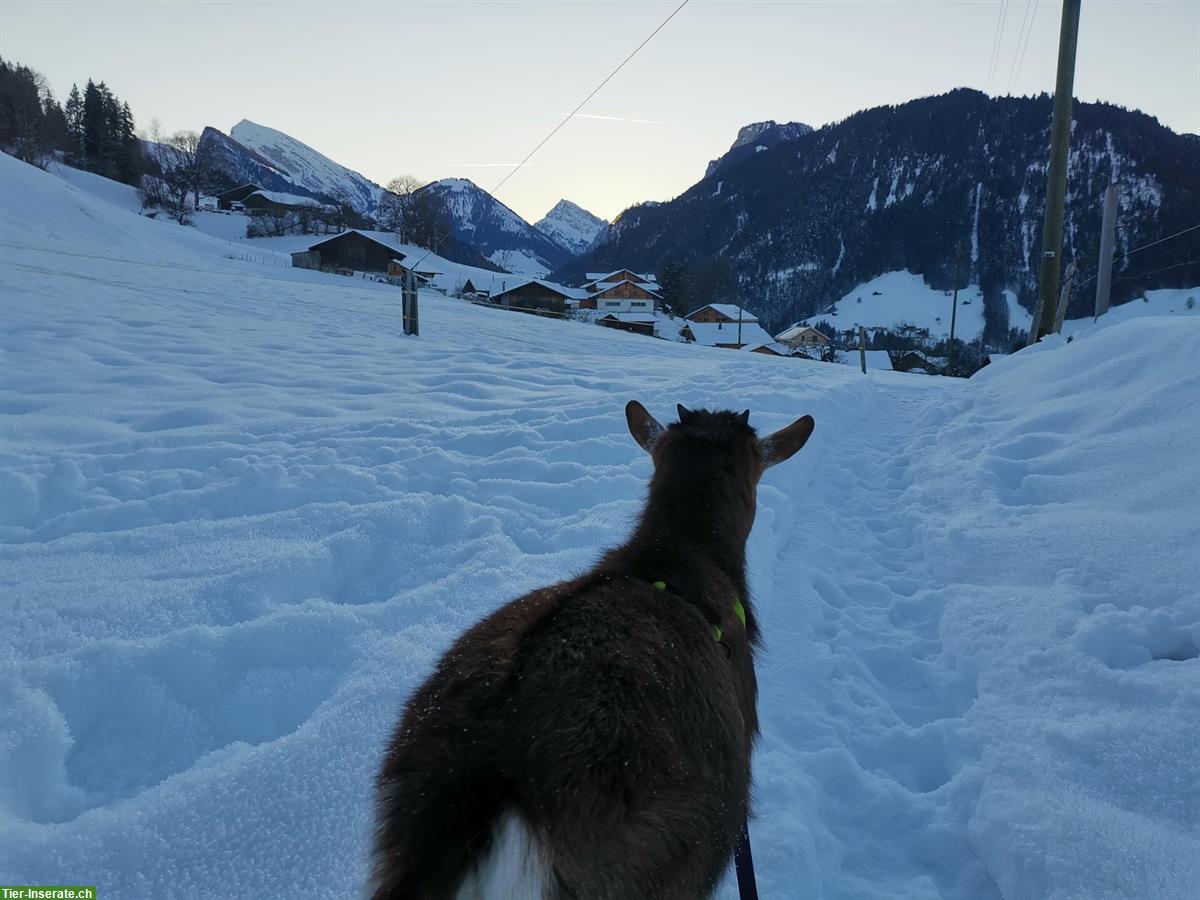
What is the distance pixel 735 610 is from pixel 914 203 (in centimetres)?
18368

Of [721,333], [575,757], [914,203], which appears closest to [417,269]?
[721,333]

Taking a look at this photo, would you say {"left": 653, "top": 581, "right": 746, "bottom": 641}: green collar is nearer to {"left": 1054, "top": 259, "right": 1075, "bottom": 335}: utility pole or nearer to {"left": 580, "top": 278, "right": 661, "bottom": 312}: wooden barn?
{"left": 1054, "top": 259, "right": 1075, "bottom": 335}: utility pole

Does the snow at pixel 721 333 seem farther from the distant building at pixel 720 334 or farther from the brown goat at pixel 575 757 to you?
the brown goat at pixel 575 757

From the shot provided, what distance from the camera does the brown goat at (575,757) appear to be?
3.54ft

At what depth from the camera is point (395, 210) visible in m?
81.2

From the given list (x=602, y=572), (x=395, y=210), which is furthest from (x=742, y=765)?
(x=395, y=210)

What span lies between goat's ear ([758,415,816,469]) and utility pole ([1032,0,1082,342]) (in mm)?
11823

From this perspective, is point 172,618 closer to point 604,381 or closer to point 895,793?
point 895,793

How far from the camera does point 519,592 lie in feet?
11.8

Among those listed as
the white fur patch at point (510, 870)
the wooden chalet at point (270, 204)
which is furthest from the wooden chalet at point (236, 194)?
the white fur patch at point (510, 870)

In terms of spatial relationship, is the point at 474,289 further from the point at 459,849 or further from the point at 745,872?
the point at 459,849

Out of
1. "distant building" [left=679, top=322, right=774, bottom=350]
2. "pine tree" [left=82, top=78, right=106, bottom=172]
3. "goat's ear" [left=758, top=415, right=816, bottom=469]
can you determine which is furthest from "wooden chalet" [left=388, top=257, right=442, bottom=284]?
"goat's ear" [left=758, top=415, right=816, bottom=469]

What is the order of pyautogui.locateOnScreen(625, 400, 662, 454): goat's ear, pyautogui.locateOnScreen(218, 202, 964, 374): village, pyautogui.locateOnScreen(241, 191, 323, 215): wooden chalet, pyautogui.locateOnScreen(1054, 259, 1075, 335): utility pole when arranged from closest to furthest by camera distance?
1. pyautogui.locateOnScreen(625, 400, 662, 454): goat's ear
2. pyautogui.locateOnScreen(1054, 259, 1075, 335): utility pole
3. pyautogui.locateOnScreen(218, 202, 964, 374): village
4. pyautogui.locateOnScreen(241, 191, 323, 215): wooden chalet

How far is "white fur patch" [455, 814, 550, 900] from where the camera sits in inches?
41.3
